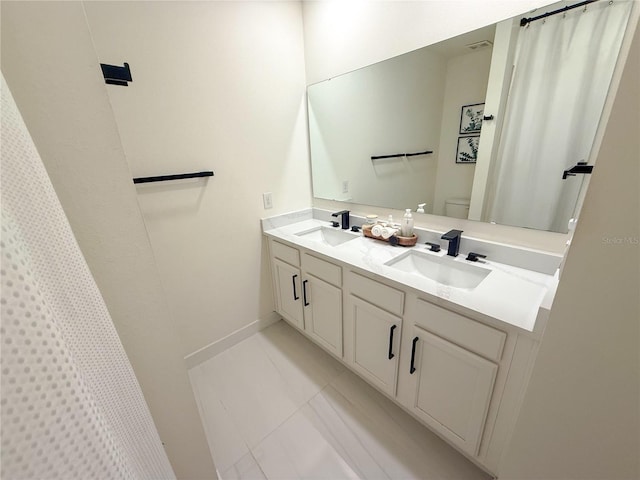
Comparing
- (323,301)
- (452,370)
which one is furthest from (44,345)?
(323,301)

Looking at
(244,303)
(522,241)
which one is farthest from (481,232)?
(244,303)

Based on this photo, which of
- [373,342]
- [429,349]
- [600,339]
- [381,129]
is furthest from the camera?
[381,129]

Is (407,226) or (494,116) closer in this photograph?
(494,116)

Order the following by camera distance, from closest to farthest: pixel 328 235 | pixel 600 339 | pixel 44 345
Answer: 1. pixel 44 345
2. pixel 600 339
3. pixel 328 235

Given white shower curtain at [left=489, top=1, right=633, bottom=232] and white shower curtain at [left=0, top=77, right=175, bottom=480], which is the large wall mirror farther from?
white shower curtain at [left=0, top=77, right=175, bottom=480]

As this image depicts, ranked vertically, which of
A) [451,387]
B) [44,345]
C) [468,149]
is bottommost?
[451,387]

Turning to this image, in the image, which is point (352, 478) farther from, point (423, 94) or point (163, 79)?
point (163, 79)

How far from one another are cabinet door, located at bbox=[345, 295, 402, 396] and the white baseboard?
849mm

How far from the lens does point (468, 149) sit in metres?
1.24

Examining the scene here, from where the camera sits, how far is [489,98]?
Answer: 44.5 inches

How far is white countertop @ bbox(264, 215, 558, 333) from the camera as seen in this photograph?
81 cm

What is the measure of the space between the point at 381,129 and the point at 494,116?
2.14 ft

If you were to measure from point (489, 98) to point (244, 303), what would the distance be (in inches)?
75.0

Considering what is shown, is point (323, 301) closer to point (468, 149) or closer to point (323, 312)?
point (323, 312)
